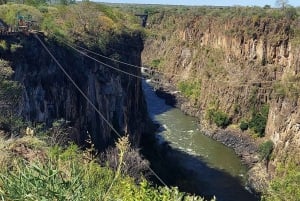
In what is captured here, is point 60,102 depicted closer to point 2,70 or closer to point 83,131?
point 83,131

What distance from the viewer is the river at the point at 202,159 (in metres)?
37.0

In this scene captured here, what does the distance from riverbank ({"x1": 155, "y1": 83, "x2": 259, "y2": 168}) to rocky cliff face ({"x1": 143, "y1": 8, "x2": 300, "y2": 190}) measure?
0.39 feet

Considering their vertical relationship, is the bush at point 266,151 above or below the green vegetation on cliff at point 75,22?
below

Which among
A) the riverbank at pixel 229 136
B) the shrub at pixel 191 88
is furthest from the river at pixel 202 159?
the shrub at pixel 191 88

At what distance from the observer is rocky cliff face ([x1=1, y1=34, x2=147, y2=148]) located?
2573 centimetres

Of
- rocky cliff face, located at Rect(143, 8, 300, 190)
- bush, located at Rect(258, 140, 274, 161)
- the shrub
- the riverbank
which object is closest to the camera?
bush, located at Rect(258, 140, 274, 161)

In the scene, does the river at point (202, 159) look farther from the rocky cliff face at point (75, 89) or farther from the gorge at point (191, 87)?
the rocky cliff face at point (75, 89)

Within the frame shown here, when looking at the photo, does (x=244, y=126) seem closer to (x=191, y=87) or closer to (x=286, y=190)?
(x=191, y=87)

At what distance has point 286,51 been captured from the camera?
2180 inches

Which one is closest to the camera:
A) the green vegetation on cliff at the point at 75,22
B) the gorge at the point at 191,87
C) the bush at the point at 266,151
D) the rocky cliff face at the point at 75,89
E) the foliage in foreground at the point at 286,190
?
the foliage in foreground at the point at 286,190

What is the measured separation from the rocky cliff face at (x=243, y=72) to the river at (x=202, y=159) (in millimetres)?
1490

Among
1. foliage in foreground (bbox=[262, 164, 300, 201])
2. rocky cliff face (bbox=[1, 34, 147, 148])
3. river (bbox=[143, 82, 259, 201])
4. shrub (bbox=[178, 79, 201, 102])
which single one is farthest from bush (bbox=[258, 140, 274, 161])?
shrub (bbox=[178, 79, 201, 102])

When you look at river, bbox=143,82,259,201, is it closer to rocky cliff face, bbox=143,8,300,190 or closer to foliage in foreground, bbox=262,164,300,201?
rocky cliff face, bbox=143,8,300,190

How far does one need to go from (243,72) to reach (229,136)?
1212cm
